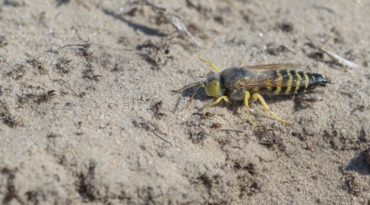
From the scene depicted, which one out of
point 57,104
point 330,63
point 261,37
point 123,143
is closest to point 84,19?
point 57,104

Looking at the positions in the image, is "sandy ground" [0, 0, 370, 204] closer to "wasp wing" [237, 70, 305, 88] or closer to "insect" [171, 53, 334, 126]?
"insect" [171, 53, 334, 126]

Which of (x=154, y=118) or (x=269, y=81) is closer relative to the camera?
(x=154, y=118)

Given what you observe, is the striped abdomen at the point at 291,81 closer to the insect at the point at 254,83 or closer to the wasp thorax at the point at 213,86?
the insect at the point at 254,83

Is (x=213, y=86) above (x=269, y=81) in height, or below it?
below

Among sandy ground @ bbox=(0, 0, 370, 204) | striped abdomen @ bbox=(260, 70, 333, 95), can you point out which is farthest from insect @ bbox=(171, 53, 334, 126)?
sandy ground @ bbox=(0, 0, 370, 204)

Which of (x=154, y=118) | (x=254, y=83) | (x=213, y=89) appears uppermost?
(x=254, y=83)

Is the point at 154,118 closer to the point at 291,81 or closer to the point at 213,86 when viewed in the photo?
the point at 213,86

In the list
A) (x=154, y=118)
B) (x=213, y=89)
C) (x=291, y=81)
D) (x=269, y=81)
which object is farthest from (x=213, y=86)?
(x=291, y=81)

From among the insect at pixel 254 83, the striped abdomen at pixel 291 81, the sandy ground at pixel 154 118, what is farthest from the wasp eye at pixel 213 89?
the striped abdomen at pixel 291 81
